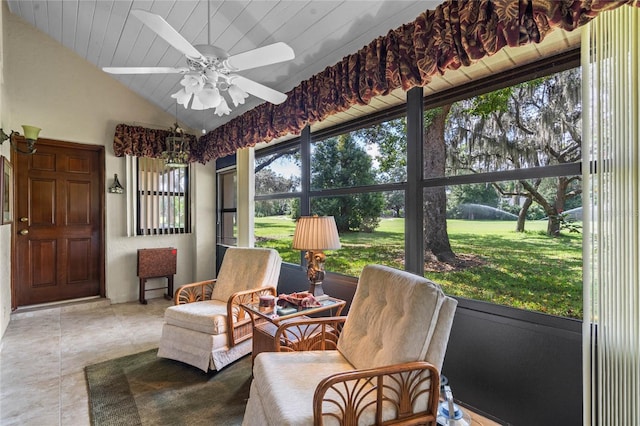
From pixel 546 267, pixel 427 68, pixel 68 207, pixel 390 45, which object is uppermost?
pixel 390 45

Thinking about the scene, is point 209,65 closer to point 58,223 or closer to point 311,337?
point 311,337

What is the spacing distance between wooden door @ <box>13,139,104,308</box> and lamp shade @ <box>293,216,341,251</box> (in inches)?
139

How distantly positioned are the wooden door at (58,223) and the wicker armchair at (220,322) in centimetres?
241

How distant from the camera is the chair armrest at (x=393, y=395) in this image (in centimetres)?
139

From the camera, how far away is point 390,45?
2025 mm

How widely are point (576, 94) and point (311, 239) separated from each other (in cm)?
181

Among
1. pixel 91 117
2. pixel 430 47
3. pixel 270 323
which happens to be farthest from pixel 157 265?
pixel 430 47

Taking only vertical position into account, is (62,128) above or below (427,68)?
above

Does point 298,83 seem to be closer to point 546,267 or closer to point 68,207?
point 546,267

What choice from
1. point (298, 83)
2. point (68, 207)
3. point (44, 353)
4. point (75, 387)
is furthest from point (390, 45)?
point (68, 207)

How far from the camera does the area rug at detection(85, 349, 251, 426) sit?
2.00 m

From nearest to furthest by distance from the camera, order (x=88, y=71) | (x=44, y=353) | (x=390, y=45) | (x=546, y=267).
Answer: (x=546, y=267), (x=390, y=45), (x=44, y=353), (x=88, y=71)

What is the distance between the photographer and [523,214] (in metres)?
1.98

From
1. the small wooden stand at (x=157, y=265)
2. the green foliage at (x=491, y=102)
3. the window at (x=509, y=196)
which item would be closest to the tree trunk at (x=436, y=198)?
the window at (x=509, y=196)
